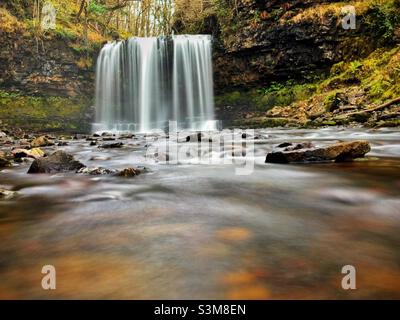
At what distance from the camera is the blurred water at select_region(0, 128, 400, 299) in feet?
5.17

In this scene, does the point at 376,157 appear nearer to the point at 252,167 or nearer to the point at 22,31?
the point at 252,167

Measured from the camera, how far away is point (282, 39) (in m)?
19.6

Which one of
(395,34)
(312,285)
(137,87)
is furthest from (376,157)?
(137,87)

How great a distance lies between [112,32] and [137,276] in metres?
31.3

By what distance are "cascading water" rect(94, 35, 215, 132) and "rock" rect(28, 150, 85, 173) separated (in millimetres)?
15462

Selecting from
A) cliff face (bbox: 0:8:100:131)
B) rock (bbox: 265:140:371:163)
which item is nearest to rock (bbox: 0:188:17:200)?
rock (bbox: 265:140:371:163)

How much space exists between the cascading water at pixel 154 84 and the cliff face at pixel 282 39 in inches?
53.2

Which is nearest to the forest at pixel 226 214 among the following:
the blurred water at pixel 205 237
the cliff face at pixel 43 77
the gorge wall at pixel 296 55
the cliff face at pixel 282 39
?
the blurred water at pixel 205 237

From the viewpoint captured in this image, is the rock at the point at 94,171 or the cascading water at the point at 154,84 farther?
the cascading water at the point at 154,84

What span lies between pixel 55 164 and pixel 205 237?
3813mm

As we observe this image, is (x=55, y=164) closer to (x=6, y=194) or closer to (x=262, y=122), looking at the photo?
(x=6, y=194)

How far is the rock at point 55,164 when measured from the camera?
5277mm

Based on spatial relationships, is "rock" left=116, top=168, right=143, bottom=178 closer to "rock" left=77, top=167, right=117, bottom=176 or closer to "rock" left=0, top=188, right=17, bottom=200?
"rock" left=77, top=167, right=117, bottom=176

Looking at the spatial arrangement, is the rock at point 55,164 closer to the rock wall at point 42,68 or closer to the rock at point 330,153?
the rock at point 330,153
